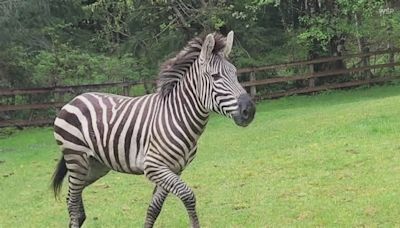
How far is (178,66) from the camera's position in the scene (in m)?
5.90

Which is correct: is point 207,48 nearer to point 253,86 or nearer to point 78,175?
point 78,175

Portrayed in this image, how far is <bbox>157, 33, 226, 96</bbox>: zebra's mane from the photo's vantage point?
585 centimetres

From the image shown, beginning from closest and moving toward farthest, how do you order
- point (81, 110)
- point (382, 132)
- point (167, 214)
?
1. point (81, 110)
2. point (167, 214)
3. point (382, 132)

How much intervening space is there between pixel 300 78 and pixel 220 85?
15517 mm

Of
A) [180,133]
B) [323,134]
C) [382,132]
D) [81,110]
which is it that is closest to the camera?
[180,133]

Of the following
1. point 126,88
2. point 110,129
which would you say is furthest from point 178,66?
point 126,88

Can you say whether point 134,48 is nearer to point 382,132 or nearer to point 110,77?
point 110,77

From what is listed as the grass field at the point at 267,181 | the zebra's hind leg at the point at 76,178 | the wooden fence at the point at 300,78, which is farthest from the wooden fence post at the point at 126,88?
the zebra's hind leg at the point at 76,178

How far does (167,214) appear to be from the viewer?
7.59 m

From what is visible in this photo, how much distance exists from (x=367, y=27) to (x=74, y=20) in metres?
10.9

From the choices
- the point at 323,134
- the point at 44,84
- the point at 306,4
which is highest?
the point at 306,4

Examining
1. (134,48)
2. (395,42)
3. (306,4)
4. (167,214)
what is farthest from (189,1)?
(167,214)

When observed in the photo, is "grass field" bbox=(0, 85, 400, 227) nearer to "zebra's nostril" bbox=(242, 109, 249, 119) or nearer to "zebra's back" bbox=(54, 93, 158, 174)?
"zebra's back" bbox=(54, 93, 158, 174)

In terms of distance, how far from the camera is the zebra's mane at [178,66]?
585 centimetres
